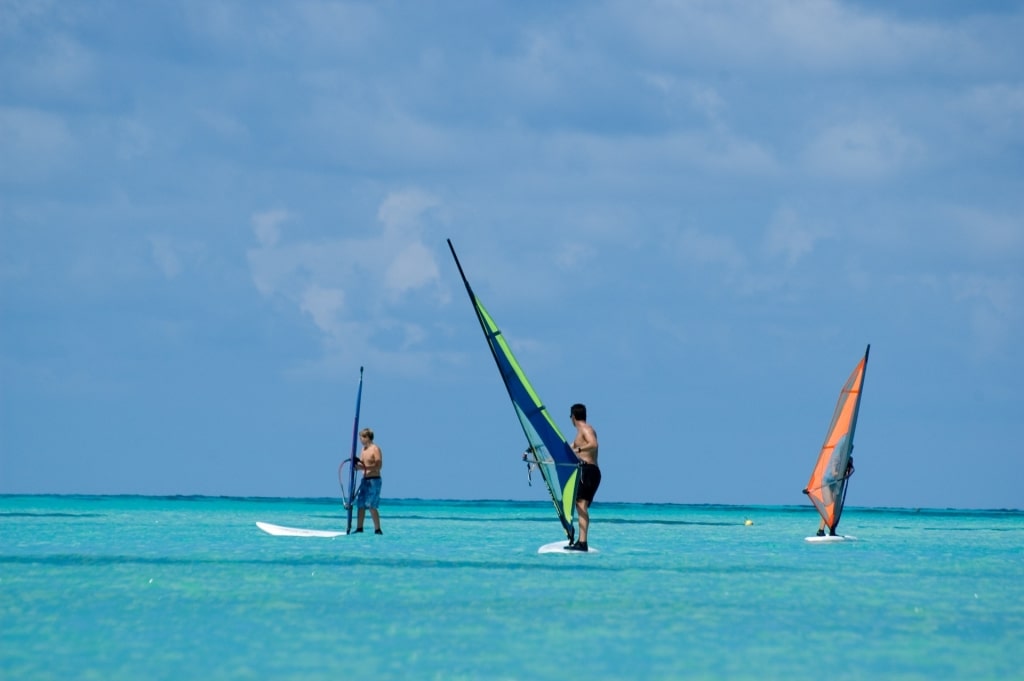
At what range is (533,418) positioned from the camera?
1923cm

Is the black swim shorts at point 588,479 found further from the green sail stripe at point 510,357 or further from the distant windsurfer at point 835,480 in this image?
the distant windsurfer at point 835,480

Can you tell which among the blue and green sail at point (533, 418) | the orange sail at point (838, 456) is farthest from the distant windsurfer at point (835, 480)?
the blue and green sail at point (533, 418)

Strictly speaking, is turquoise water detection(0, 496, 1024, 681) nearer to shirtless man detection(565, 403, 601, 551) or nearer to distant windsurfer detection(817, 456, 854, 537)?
shirtless man detection(565, 403, 601, 551)

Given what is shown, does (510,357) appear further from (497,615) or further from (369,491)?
(497,615)

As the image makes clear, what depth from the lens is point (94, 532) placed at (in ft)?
90.1

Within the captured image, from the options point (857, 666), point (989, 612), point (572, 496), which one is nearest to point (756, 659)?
point (857, 666)

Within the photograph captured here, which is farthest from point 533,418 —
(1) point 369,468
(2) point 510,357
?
(1) point 369,468

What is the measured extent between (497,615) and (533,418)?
7.50m

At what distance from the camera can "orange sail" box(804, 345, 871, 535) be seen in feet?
80.8

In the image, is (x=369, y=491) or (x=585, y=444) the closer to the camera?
(x=585, y=444)

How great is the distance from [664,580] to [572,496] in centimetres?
369

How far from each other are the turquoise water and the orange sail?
13.5 ft

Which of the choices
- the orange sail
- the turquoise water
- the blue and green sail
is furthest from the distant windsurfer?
the blue and green sail

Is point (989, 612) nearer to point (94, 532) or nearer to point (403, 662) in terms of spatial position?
point (403, 662)
